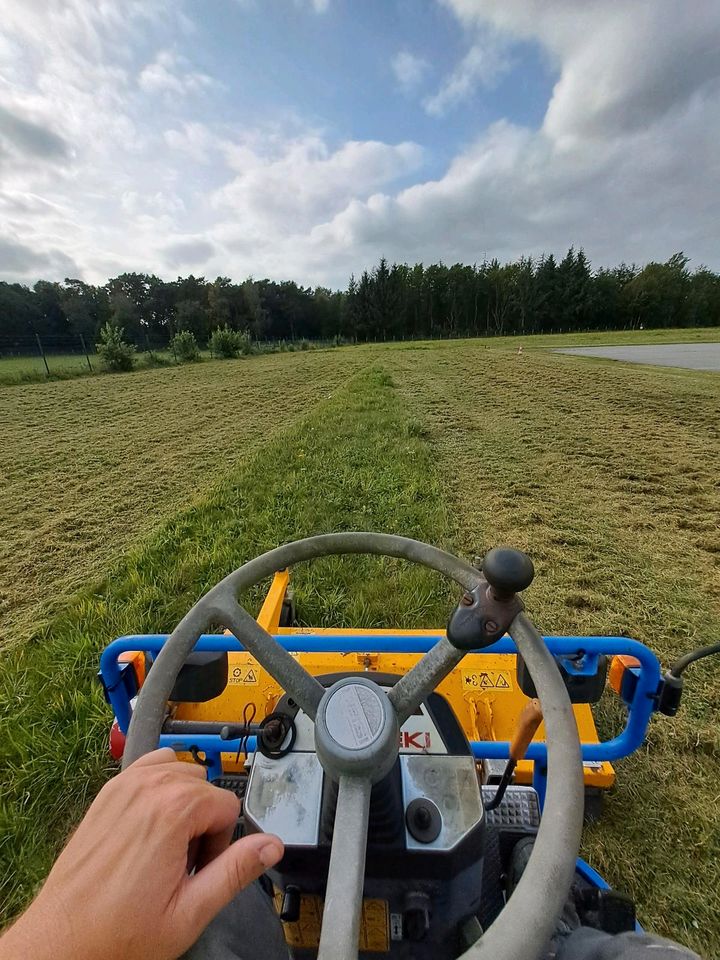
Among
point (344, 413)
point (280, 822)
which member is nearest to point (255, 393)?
point (344, 413)

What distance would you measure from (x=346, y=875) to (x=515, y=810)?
0.83 meters

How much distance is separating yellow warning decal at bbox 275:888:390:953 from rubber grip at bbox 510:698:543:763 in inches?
15.9

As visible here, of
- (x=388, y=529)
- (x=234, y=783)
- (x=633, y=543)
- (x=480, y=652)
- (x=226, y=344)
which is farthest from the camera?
(x=226, y=344)

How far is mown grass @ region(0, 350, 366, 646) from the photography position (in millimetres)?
3295

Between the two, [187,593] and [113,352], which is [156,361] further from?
[187,593]

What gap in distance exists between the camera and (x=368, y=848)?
798 millimetres

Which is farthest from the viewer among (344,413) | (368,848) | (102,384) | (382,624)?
(102,384)

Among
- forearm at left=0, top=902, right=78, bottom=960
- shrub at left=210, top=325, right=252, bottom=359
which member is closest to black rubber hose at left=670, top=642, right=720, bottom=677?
forearm at left=0, top=902, right=78, bottom=960

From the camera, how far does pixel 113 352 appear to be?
19.0m

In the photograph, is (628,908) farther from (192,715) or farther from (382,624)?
(382,624)

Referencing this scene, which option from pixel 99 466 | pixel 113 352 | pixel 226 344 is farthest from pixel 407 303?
pixel 99 466

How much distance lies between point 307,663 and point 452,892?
95 centimetres

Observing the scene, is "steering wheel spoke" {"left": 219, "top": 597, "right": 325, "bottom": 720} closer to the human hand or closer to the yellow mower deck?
the human hand

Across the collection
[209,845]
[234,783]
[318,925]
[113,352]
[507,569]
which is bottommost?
[234,783]
